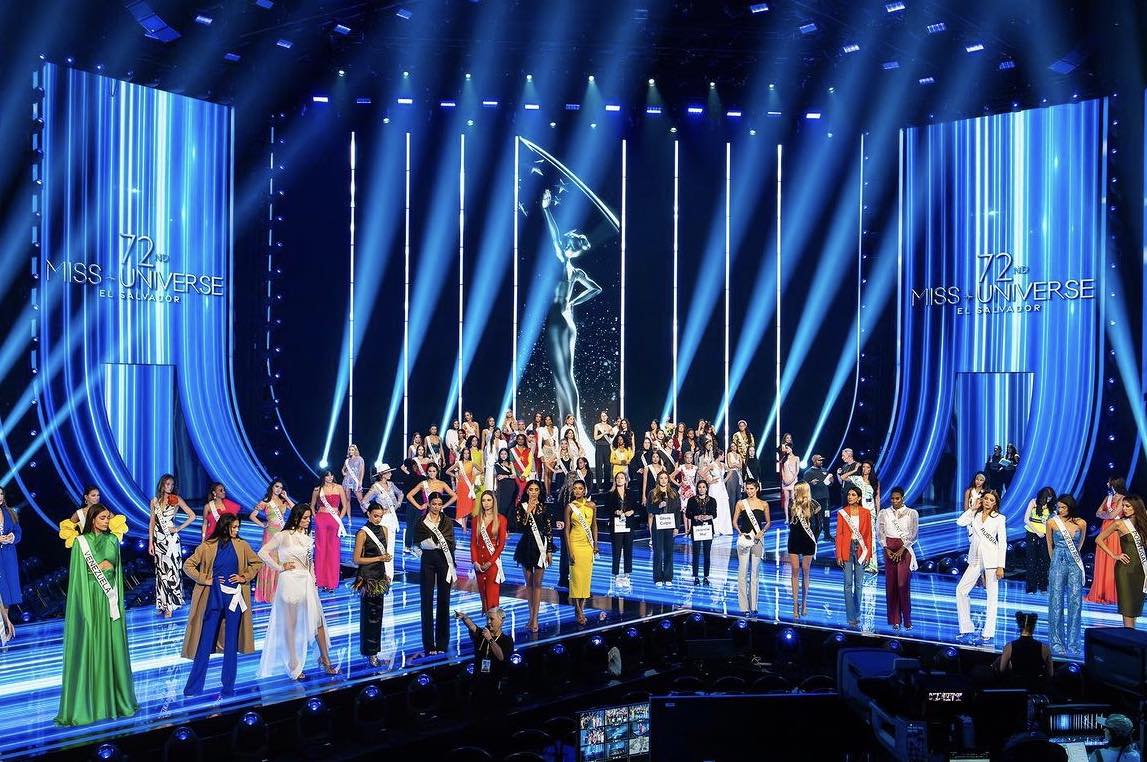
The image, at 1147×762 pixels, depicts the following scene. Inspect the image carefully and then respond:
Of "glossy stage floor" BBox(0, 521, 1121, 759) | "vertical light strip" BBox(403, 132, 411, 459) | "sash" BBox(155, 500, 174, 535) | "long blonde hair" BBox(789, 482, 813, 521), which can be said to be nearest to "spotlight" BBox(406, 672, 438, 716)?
"glossy stage floor" BBox(0, 521, 1121, 759)

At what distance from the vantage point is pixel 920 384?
1738 cm

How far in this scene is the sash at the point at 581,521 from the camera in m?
11.3

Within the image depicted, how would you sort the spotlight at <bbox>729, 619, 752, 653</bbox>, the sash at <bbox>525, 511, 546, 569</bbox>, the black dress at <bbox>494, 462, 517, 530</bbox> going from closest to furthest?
the sash at <bbox>525, 511, 546, 569</bbox>, the spotlight at <bbox>729, 619, 752, 653</bbox>, the black dress at <bbox>494, 462, 517, 530</bbox>

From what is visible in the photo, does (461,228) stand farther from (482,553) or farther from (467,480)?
(482,553)

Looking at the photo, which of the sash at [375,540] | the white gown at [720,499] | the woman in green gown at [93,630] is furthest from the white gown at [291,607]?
the white gown at [720,499]

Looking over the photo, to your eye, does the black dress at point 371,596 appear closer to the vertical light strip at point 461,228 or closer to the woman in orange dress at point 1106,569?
the woman in orange dress at point 1106,569

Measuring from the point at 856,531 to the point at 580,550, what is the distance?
2544 mm

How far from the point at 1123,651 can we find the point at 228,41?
13156mm

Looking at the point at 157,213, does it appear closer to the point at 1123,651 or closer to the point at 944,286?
the point at 944,286

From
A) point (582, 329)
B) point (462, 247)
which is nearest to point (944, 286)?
point (582, 329)

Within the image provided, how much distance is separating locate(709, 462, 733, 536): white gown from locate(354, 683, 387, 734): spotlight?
24.0ft

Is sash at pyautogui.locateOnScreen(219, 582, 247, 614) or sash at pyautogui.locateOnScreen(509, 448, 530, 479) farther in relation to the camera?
sash at pyautogui.locateOnScreen(509, 448, 530, 479)

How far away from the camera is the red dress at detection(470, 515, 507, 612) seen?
34.1ft

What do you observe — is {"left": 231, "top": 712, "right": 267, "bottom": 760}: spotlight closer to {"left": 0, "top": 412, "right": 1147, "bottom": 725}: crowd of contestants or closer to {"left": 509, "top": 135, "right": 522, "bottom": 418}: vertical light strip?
{"left": 0, "top": 412, "right": 1147, "bottom": 725}: crowd of contestants
